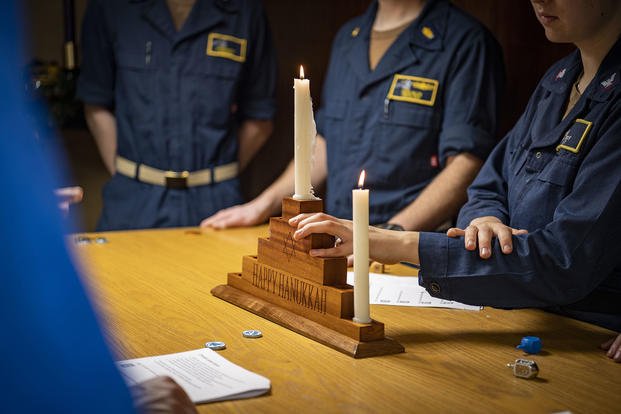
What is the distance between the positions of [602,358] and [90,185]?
341 cm

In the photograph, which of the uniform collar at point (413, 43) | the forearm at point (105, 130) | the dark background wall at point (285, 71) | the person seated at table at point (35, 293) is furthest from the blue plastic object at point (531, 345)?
the dark background wall at point (285, 71)

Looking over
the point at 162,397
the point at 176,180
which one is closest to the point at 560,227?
the point at 162,397

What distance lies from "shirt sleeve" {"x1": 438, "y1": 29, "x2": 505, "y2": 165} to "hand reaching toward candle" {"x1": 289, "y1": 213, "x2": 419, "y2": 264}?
117 cm

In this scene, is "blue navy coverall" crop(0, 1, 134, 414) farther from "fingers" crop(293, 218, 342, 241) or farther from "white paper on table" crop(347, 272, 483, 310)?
"white paper on table" crop(347, 272, 483, 310)

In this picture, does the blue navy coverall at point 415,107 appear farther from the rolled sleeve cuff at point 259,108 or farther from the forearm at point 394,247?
the forearm at point 394,247

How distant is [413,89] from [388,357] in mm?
1604

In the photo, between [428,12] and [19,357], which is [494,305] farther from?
[428,12]

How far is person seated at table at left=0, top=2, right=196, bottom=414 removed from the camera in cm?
63

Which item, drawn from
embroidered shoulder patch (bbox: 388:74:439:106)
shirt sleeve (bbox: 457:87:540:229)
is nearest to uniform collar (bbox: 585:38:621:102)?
shirt sleeve (bbox: 457:87:540:229)

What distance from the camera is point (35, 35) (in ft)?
17.5

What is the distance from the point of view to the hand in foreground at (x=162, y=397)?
108 centimetres

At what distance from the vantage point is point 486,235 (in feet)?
5.75

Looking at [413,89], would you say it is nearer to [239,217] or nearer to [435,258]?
[239,217]

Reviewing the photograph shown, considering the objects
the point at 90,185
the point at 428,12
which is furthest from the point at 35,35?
the point at 428,12
